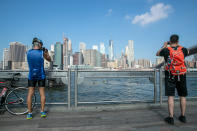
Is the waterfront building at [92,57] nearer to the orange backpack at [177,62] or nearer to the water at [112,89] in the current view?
the water at [112,89]

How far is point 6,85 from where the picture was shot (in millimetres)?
3658

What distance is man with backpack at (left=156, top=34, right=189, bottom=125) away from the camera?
2832 mm

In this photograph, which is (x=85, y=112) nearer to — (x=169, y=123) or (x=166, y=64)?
(x=169, y=123)

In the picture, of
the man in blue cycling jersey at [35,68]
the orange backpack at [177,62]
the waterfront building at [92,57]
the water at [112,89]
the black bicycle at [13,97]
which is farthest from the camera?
the waterfront building at [92,57]

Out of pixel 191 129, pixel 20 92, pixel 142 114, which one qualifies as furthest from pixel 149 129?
pixel 20 92

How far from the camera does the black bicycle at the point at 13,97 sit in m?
3.49

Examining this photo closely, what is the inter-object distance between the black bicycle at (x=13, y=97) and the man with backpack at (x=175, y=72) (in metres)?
3.22

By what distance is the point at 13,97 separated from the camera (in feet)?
11.8

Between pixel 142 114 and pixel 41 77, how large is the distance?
257 centimetres

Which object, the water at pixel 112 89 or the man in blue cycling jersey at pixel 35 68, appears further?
the water at pixel 112 89

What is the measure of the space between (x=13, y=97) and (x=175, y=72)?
3.85 m

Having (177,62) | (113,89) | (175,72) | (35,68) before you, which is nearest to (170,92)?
A: (175,72)

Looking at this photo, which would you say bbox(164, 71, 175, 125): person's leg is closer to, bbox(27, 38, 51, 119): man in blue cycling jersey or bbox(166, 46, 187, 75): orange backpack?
bbox(166, 46, 187, 75): orange backpack

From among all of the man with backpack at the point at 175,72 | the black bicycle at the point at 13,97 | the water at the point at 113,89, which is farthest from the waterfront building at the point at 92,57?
the man with backpack at the point at 175,72
